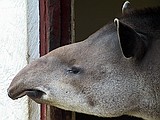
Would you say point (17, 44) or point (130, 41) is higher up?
point (17, 44)

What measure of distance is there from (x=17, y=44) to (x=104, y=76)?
3.14ft

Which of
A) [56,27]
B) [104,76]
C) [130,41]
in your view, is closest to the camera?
[130,41]

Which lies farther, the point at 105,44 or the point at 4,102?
the point at 4,102

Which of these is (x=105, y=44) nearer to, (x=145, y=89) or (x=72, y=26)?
(x=145, y=89)

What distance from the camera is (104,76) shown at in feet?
8.55

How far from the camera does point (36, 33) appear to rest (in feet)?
11.3

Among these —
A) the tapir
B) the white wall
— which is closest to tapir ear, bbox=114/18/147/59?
the tapir

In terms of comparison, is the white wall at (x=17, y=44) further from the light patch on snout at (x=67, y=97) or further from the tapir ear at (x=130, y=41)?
the tapir ear at (x=130, y=41)

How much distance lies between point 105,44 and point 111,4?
13.9 ft

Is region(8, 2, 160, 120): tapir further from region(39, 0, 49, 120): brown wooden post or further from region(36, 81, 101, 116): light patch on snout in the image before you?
region(39, 0, 49, 120): brown wooden post

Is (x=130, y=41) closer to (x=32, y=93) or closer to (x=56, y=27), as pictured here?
(x=32, y=93)

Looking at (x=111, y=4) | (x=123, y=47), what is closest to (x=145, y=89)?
(x=123, y=47)

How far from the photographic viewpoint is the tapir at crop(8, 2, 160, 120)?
257 centimetres

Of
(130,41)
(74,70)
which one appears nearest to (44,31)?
(74,70)
